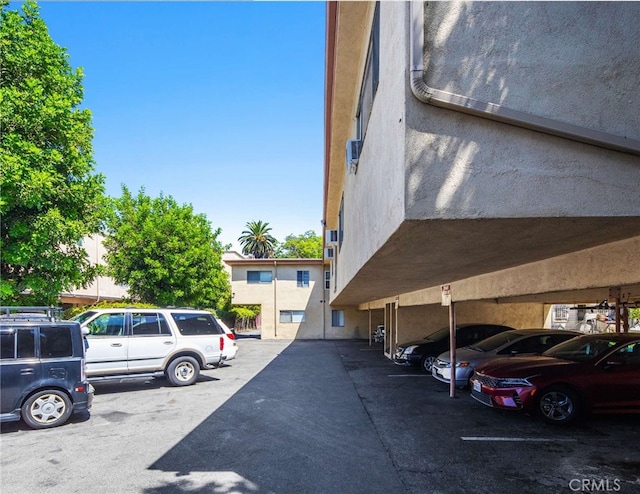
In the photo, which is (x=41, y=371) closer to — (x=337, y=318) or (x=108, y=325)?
(x=108, y=325)

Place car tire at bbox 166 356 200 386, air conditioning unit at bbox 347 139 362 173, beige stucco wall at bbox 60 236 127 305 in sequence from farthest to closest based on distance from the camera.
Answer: beige stucco wall at bbox 60 236 127 305 < car tire at bbox 166 356 200 386 < air conditioning unit at bbox 347 139 362 173

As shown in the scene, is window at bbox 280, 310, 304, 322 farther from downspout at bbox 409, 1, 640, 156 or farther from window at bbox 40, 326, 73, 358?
downspout at bbox 409, 1, 640, 156

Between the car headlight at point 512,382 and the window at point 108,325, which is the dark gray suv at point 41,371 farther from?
the car headlight at point 512,382

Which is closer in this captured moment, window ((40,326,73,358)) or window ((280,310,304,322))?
window ((40,326,73,358))

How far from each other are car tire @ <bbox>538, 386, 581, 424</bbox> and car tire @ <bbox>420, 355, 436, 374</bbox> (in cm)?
672

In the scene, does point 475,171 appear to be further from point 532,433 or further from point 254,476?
point 532,433

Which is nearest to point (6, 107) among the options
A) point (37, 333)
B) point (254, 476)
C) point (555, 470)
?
point (37, 333)

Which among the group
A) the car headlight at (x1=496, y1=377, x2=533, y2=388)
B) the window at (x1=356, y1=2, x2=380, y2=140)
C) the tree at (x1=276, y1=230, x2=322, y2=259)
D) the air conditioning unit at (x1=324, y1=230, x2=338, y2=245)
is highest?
the tree at (x1=276, y1=230, x2=322, y2=259)

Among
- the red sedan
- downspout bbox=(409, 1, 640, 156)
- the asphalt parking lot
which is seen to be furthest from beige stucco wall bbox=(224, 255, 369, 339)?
downspout bbox=(409, 1, 640, 156)

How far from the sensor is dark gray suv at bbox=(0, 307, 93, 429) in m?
7.39

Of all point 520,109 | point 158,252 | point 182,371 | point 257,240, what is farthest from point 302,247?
point 520,109

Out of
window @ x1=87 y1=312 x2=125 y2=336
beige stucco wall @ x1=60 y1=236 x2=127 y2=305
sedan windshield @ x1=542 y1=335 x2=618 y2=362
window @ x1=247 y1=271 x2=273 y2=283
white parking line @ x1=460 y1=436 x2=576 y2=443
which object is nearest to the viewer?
white parking line @ x1=460 y1=436 x2=576 y2=443

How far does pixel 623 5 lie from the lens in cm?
340

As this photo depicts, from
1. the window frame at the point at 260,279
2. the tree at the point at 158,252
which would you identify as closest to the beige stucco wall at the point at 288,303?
the window frame at the point at 260,279
